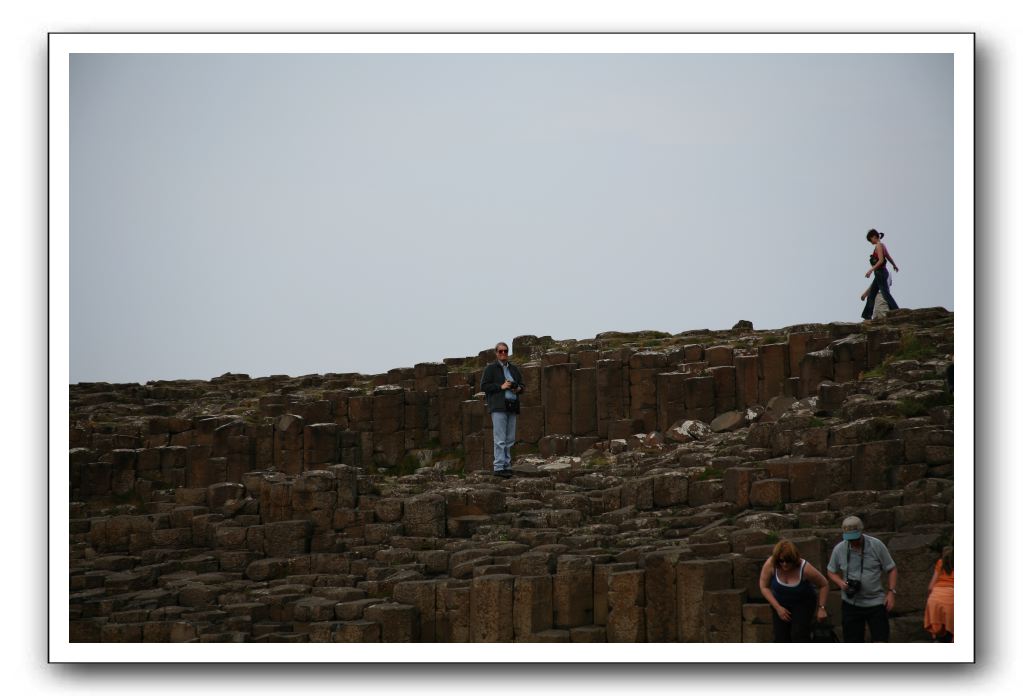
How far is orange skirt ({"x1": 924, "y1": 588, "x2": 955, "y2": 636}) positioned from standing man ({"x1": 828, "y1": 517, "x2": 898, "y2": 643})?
0.56 metres

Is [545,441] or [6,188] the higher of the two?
[6,188]

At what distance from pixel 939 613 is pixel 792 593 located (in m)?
1.62

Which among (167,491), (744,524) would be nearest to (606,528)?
(744,524)

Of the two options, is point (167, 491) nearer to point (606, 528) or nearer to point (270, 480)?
point (270, 480)

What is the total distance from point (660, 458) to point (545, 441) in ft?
20.9

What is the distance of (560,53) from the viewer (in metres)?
17.0

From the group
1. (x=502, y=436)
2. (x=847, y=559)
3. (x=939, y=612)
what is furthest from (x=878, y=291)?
(x=847, y=559)

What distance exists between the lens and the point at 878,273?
25000 mm

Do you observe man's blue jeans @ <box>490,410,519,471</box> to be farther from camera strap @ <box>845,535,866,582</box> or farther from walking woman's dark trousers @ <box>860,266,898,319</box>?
camera strap @ <box>845,535,866,582</box>

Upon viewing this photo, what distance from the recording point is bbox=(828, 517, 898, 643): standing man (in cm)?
1522

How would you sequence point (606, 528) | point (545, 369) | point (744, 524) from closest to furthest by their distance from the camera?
point (744, 524), point (606, 528), point (545, 369)

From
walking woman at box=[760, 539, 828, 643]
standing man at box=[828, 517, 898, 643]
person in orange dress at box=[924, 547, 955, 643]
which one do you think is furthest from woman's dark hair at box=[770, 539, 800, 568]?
person in orange dress at box=[924, 547, 955, 643]

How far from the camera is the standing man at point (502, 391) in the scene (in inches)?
898

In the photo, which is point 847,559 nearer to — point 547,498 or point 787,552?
point 787,552
